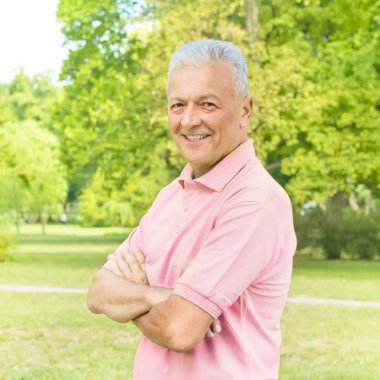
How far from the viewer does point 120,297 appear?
109 inches

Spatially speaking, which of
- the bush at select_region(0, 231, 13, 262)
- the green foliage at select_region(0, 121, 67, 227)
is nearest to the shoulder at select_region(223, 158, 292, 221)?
the bush at select_region(0, 231, 13, 262)

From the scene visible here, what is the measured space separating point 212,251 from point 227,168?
0.29m

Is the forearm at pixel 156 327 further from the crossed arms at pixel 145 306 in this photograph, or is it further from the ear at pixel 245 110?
the ear at pixel 245 110

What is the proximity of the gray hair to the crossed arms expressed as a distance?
676 millimetres

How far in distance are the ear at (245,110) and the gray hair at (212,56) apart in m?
0.06

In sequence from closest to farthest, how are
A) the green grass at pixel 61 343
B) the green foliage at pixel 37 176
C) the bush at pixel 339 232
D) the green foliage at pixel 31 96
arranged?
the green grass at pixel 61 343, the bush at pixel 339 232, the green foliage at pixel 37 176, the green foliage at pixel 31 96

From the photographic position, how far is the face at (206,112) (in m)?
2.63

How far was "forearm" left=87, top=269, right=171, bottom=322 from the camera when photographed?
2.62m

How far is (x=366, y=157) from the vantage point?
928 inches

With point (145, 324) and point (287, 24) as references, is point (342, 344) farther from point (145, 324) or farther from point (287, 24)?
point (287, 24)

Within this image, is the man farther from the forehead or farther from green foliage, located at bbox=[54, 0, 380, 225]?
green foliage, located at bbox=[54, 0, 380, 225]

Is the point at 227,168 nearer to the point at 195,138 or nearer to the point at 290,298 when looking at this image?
the point at 195,138

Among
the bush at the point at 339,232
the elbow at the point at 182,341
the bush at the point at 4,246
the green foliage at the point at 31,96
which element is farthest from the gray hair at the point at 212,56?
the green foliage at the point at 31,96

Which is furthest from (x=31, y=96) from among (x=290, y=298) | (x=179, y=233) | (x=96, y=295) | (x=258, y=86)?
(x=179, y=233)
